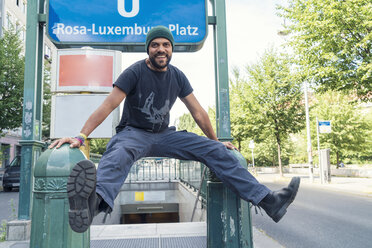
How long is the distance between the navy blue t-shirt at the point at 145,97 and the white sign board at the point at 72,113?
9.11 ft

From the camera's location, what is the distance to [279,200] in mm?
2305

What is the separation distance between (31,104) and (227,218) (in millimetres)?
3577

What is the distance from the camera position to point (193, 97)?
10.1ft

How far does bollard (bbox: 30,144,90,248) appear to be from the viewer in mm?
2045

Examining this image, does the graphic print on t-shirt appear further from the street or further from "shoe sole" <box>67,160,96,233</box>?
the street

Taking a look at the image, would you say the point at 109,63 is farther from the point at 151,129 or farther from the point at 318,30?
the point at 318,30

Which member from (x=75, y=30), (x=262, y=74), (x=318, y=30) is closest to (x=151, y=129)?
(x=75, y=30)

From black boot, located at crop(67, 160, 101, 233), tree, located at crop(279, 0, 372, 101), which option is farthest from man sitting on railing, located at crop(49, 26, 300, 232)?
tree, located at crop(279, 0, 372, 101)

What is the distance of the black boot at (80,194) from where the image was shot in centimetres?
177

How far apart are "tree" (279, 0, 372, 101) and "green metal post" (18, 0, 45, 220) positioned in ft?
32.7

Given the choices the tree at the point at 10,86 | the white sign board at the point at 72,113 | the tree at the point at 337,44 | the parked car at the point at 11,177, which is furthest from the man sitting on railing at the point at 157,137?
the tree at the point at 10,86

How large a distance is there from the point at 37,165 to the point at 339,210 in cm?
887

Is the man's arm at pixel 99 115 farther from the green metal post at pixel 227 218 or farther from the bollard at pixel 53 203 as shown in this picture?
Result: the green metal post at pixel 227 218

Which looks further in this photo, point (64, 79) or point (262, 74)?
point (262, 74)
